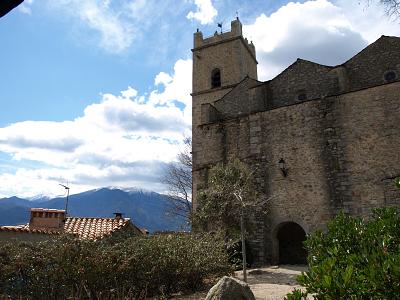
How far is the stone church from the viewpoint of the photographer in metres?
16.1

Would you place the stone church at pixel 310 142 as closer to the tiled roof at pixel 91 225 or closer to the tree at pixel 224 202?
the tree at pixel 224 202

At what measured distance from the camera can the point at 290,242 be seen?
62.0 feet

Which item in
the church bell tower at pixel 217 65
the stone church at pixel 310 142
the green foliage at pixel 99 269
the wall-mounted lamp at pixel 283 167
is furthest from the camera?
the church bell tower at pixel 217 65

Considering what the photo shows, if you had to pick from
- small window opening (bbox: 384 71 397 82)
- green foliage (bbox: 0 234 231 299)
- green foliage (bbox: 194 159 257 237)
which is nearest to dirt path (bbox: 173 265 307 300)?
green foliage (bbox: 0 234 231 299)

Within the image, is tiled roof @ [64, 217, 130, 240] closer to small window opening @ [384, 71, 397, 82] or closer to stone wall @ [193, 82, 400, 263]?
stone wall @ [193, 82, 400, 263]

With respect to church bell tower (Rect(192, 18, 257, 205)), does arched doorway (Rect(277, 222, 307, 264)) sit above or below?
below

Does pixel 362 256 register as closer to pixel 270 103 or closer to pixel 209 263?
pixel 209 263

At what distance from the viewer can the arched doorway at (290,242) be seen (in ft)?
60.6


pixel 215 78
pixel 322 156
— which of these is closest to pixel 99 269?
pixel 322 156

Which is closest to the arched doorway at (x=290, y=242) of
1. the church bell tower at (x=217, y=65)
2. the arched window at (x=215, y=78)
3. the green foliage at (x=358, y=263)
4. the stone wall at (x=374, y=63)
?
the stone wall at (x=374, y=63)

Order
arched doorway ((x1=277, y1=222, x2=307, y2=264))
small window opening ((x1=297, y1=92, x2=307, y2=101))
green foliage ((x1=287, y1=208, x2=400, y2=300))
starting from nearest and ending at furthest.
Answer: green foliage ((x1=287, y1=208, x2=400, y2=300)) → arched doorway ((x1=277, y1=222, x2=307, y2=264)) → small window opening ((x1=297, y1=92, x2=307, y2=101))

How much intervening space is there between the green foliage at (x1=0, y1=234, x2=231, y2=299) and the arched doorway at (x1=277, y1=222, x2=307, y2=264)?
896 cm

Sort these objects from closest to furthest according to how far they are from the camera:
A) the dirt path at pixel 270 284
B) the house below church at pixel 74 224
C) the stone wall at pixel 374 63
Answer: the dirt path at pixel 270 284
the house below church at pixel 74 224
the stone wall at pixel 374 63

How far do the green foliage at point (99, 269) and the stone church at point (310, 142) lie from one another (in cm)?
808
